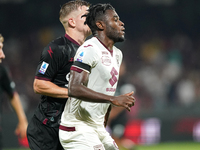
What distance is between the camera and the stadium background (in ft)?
37.7

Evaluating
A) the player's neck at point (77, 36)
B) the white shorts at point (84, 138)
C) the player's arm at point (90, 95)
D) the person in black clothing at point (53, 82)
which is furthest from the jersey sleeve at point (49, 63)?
the player's arm at point (90, 95)

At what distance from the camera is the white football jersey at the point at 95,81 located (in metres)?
3.43

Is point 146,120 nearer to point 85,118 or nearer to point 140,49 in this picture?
point 140,49

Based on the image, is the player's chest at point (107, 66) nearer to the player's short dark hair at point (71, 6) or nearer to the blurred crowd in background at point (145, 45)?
the player's short dark hair at point (71, 6)

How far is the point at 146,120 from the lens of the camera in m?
11.3

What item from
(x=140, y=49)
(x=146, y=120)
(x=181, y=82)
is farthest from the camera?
(x=140, y=49)

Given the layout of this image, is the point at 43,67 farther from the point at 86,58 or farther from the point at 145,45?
the point at 145,45

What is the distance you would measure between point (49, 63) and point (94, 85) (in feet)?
2.54

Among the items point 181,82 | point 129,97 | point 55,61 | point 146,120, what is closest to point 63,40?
point 55,61

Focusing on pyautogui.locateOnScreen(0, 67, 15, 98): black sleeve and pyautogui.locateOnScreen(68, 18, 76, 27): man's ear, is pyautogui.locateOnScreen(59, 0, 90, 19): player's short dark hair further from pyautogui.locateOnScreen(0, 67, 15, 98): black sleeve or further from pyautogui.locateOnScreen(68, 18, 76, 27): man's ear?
pyautogui.locateOnScreen(0, 67, 15, 98): black sleeve

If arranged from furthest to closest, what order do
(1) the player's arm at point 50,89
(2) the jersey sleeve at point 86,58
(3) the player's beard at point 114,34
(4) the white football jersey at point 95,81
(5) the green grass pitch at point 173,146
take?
(5) the green grass pitch at point 173,146 < (1) the player's arm at point 50,89 < (3) the player's beard at point 114,34 < (4) the white football jersey at point 95,81 < (2) the jersey sleeve at point 86,58

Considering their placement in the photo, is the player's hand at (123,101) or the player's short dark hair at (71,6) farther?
the player's short dark hair at (71,6)

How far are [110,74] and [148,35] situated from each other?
12.9 m

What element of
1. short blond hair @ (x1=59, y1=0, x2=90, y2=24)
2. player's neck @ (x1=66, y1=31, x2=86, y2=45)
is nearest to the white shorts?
player's neck @ (x1=66, y1=31, x2=86, y2=45)
